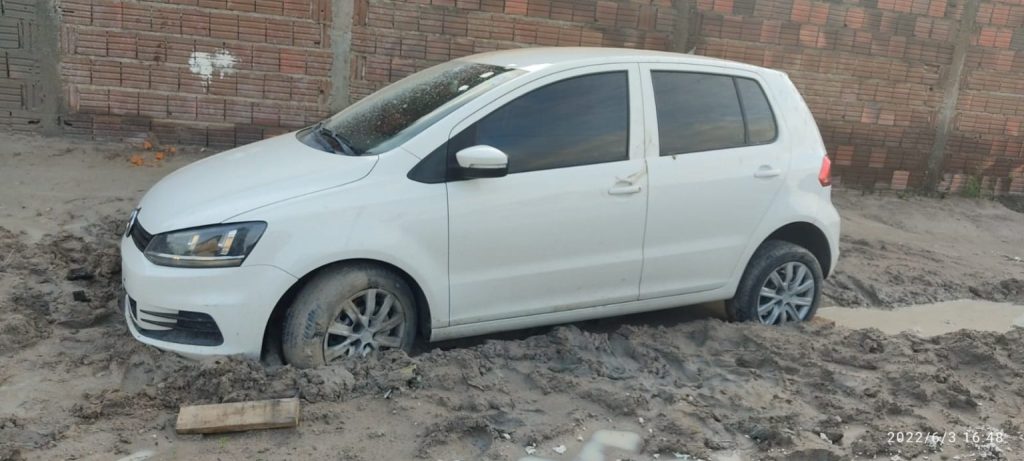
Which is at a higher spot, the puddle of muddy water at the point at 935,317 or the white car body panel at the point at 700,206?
the white car body panel at the point at 700,206

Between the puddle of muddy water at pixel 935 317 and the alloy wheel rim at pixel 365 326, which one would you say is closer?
the alloy wheel rim at pixel 365 326

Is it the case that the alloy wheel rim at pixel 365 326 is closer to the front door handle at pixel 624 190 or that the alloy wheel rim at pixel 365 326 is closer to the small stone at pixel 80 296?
the front door handle at pixel 624 190

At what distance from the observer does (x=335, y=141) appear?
4660 mm

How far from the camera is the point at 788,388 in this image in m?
4.43

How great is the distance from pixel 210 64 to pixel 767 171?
506 cm

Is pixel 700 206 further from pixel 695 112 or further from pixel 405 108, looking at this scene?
pixel 405 108

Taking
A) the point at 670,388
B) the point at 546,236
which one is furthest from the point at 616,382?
the point at 546,236

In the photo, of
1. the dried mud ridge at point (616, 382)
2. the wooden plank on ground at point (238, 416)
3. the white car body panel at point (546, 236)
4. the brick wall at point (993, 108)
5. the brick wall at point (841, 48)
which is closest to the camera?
the wooden plank on ground at point (238, 416)

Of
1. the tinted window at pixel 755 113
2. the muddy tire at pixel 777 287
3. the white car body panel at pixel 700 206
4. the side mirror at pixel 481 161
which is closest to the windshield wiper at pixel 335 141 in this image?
the side mirror at pixel 481 161

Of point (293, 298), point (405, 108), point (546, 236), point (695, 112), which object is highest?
point (695, 112)

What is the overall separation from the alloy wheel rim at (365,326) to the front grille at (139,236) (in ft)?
3.18

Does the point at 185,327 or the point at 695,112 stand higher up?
the point at 695,112

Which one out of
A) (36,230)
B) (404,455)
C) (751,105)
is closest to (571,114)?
(751,105)

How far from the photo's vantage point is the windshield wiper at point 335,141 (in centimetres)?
445
